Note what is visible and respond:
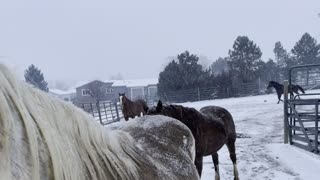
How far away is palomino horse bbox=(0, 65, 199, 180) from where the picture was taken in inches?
29.0

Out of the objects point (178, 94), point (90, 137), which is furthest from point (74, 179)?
point (178, 94)

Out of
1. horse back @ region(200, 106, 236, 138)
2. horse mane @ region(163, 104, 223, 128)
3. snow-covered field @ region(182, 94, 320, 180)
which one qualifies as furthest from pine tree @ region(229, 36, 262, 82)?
horse mane @ region(163, 104, 223, 128)

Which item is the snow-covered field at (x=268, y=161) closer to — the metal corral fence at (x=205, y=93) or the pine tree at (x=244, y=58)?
the metal corral fence at (x=205, y=93)

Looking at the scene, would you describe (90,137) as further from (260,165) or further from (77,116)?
(260,165)

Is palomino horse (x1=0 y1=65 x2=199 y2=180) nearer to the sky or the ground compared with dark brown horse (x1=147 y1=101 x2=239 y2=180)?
nearer to the sky

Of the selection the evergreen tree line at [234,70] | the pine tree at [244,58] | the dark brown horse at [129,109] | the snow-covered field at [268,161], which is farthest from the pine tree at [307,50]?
the snow-covered field at [268,161]

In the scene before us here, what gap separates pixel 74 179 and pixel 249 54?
3004 cm

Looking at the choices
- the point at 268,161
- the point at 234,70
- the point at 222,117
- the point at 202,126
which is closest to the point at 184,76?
the point at 234,70

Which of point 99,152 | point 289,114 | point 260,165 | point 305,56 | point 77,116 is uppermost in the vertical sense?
point 305,56

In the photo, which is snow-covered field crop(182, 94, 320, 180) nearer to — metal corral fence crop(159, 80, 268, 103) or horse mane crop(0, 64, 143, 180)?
horse mane crop(0, 64, 143, 180)

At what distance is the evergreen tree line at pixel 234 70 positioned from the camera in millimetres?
27312

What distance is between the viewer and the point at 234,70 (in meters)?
29.3

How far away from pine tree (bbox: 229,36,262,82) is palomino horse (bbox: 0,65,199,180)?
93.5 ft

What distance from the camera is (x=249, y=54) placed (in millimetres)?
29703
